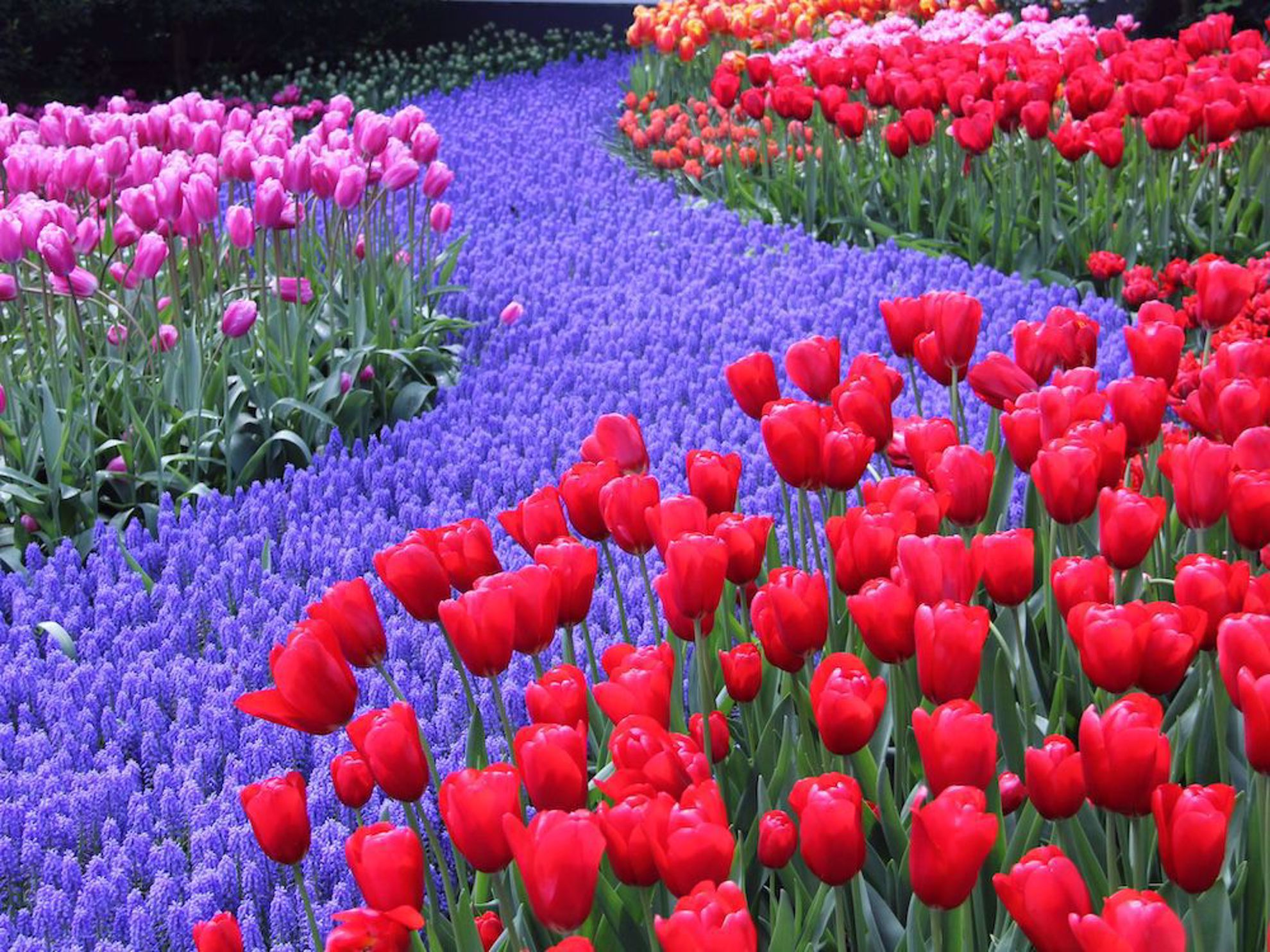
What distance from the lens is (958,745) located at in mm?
1246

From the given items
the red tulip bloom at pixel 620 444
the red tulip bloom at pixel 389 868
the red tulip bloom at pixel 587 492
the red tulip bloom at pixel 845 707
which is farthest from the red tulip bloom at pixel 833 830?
the red tulip bloom at pixel 620 444

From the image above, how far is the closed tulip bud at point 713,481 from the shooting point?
1.87m

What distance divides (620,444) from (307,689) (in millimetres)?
769

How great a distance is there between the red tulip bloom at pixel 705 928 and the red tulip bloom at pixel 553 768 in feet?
0.77

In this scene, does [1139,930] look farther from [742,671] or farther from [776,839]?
[742,671]

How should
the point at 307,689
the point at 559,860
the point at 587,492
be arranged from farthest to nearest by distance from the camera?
the point at 587,492, the point at 307,689, the point at 559,860

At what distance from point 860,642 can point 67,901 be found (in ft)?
3.95

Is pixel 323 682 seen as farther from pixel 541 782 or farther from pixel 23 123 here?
pixel 23 123

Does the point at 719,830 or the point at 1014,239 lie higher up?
the point at 719,830

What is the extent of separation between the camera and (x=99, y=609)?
297cm

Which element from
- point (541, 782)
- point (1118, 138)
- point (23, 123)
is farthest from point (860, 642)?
point (23, 123)

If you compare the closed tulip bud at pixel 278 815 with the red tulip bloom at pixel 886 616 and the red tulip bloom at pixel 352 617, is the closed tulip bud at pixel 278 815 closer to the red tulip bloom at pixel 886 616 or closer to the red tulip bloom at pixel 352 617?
the red tulip bloom at pixel 352 617

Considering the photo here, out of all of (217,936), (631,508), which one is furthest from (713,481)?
(217,936)

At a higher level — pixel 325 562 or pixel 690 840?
pixel 690 840
